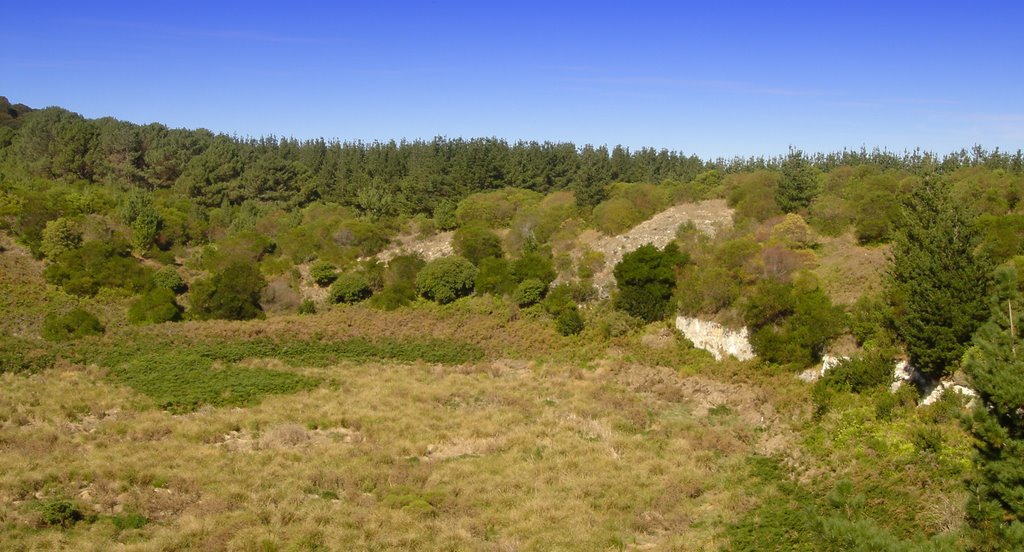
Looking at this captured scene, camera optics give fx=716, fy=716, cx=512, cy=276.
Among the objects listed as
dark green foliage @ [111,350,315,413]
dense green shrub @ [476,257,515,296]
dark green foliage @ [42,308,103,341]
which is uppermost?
dense green shrub @ [476,257,515,296]

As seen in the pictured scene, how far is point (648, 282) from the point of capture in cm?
3086

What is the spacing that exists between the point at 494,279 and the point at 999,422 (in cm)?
2832

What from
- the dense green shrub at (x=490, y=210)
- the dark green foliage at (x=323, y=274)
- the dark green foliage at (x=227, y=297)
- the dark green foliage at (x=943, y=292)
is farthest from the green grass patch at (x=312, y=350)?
the dense green shrub at (x=490, y=210)

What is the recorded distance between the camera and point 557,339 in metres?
30.8

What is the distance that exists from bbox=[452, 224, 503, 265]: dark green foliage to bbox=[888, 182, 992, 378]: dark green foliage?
24015 mm

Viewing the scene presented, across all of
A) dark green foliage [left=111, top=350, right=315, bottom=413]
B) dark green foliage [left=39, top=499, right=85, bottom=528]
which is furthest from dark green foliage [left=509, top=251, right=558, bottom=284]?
dark green foliage [left=39, top=499, right=85, bottom=528]

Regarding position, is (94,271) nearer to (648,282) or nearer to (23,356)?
(23,356)

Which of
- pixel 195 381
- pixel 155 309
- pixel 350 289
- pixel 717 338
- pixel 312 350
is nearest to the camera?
pixel 195 381

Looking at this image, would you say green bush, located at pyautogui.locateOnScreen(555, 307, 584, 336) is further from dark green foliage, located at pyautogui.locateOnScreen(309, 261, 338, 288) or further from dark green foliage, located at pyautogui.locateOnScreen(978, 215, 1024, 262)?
dark green foliage, located at pyautogui.locateOnScreen(309, 261, 338, 288)

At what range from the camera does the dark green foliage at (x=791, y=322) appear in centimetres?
2327

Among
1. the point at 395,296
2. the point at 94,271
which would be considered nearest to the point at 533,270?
the point at 395,296

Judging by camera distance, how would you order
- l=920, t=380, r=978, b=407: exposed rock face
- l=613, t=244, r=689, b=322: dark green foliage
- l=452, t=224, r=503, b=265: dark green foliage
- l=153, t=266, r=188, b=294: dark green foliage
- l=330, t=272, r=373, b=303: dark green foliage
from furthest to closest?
l=452, t=224, r=503, b=265: dark green foliage < l=153, t=266, r=188, b=294: dark green foliage < l=330, t=272, r=373, b=303: dark green foliage < l=613, t=244, r=689, b=322: dark green foliage < l=920, t=380, r=978, b=407: exposed rock face

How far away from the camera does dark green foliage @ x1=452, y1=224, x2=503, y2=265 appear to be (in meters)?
40.6

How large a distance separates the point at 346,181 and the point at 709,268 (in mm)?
46321
